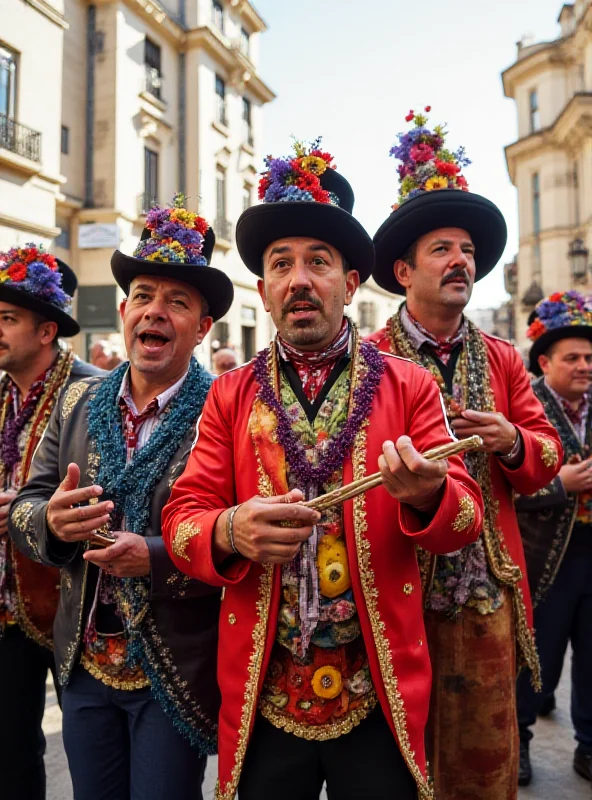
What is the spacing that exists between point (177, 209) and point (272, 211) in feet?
2.71

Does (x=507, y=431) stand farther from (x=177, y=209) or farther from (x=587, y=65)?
(x=587, y=65)

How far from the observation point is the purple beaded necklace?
1.99 m

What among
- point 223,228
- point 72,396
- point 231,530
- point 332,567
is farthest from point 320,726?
point 223,228

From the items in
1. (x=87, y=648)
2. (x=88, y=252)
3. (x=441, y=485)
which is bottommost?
(x=87, y=648)

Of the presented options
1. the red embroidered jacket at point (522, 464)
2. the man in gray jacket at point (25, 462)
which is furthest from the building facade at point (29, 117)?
the red embroidered jacket at point (522, 464)

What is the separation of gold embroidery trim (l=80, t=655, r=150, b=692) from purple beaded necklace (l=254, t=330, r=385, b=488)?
94 cm

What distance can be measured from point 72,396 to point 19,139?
12575 mm

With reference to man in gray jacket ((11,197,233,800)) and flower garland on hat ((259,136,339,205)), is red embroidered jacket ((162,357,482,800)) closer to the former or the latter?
man in gray jacket ((11,197,233,800))

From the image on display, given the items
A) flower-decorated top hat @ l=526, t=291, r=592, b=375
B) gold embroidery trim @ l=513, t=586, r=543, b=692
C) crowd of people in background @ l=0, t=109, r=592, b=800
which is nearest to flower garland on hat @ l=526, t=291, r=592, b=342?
flower-decorated top hat @ l=526, t=291, r=592, b=375

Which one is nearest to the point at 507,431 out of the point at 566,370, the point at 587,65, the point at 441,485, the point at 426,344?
the point at 426,344

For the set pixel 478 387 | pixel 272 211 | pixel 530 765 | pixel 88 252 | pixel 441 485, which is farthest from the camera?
pixel 88 252

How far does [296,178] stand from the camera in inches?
88.0

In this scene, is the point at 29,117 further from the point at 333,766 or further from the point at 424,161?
the point at 333,766

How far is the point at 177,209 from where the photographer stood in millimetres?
2820
